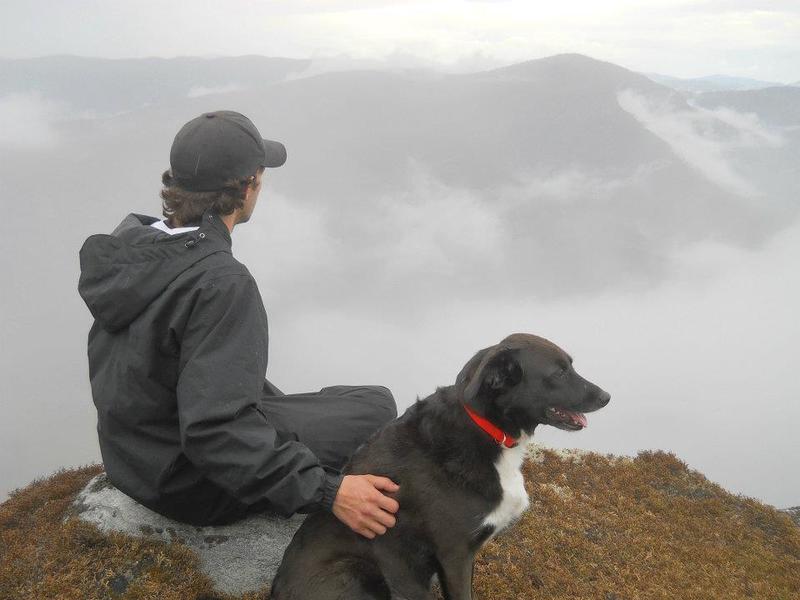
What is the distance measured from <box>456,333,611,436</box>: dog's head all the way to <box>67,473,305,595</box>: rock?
2163mm

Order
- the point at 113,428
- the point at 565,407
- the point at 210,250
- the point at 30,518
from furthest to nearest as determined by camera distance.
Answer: the point at 30,518, the point at 565,407, the point at 113,428, the point at 210,250

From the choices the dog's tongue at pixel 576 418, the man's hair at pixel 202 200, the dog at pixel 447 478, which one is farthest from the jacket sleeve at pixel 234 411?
the dog's tongue at pixel 576 418

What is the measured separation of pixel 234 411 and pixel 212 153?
5.86ft

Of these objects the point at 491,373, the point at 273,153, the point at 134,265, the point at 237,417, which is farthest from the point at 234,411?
the point at 273,153

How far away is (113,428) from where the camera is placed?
4691 millimetres

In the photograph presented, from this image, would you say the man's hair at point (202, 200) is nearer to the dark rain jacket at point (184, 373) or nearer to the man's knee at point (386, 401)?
the dark rain jacket at point (184, 373)

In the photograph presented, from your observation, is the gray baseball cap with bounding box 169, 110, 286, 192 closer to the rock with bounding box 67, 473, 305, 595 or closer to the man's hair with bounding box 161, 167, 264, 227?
the man's hair with bounding box 161, 167, 264, 227

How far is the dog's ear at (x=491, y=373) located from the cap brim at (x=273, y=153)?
216 cm

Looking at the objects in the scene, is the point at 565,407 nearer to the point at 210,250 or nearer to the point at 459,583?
the point at 459,583

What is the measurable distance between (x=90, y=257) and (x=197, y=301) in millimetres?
953

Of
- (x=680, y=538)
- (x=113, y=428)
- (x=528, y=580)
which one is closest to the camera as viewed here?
(x=113, y=428)

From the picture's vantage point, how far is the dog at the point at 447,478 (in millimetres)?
4438

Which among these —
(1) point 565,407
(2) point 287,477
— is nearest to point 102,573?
(2) point 287,477

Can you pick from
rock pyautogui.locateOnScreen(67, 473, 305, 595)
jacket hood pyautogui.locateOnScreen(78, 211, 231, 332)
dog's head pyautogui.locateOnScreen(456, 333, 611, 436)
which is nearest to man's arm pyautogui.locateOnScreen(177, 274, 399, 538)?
jacket hood pyautogui.locateOnScreen(78, 211, 231, 332)
